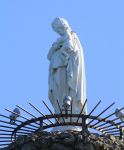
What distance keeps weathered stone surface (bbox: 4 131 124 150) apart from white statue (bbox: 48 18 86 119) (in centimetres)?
351

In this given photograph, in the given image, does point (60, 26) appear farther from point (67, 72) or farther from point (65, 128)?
point (65, 128)

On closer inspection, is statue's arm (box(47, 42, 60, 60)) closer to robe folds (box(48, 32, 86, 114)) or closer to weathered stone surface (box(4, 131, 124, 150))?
robe folds (box(48, 32, 86, 114))

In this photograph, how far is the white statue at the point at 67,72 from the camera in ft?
143

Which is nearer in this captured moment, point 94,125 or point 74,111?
point 94,125

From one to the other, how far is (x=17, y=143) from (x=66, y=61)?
537 cm

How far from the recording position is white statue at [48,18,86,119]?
43562mm

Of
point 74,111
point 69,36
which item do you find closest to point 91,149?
point 74,111

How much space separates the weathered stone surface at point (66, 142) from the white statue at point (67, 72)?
3.51m

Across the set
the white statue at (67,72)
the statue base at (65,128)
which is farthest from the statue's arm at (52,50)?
the statue base at (65,128)

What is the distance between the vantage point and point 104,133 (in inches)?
1582

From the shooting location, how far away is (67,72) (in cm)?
4397

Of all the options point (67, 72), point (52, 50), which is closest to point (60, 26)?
point (52, 50)

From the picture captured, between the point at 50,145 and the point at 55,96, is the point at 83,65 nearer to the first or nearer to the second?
the point at 55,96

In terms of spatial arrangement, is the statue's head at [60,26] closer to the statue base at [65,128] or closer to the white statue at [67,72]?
the white statue at [67,72]
